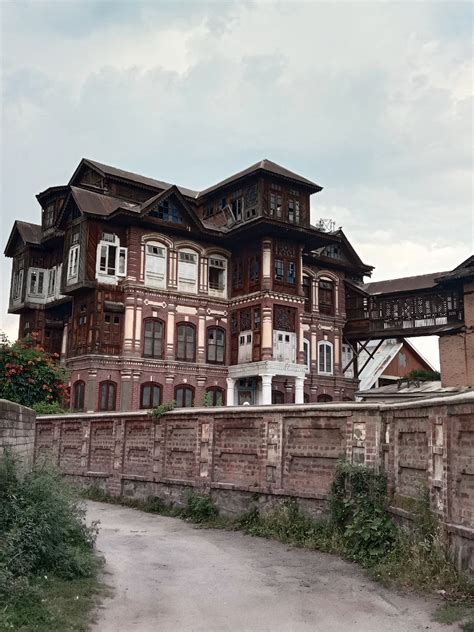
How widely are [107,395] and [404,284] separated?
20.2 meters

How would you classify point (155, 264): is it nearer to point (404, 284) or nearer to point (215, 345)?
point (215, 345)

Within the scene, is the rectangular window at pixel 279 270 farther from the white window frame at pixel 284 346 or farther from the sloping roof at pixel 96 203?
the sloping roof at pixel 96 203

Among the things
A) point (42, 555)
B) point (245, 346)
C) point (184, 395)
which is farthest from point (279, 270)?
point (42, 555)

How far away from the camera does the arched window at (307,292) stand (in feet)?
132

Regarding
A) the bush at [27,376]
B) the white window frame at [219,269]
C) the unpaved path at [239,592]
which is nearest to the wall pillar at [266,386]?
the white window frame at [219,269]

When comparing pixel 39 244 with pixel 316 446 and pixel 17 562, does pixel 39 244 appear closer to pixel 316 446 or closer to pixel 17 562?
pixel 316 446

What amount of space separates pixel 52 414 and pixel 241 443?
37.2 ft

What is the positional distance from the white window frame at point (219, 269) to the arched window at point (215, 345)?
1991mm

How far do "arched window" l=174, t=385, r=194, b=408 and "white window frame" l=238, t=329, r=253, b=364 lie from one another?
10.0 feet

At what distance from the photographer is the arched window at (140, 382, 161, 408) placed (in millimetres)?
33188

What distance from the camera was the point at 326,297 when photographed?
1636 inches

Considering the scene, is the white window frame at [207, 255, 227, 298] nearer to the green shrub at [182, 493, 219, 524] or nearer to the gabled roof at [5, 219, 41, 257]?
the gabled roof at [5, 219, 41, 257]

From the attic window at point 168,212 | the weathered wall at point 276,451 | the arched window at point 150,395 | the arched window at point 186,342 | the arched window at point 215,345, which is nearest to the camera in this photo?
the weathered wall at point 276,451

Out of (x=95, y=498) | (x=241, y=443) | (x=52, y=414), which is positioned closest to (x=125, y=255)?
(x=52, y=414)
